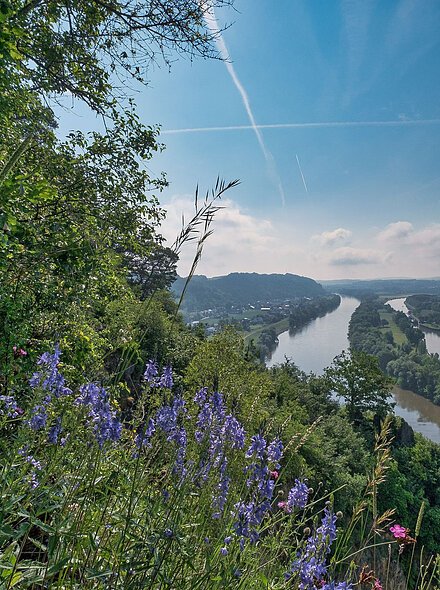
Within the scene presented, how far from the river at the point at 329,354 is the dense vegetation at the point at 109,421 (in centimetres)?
4278

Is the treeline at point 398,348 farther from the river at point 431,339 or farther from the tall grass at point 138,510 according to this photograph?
the tall grass at point 138,510

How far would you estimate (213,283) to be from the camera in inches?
5950

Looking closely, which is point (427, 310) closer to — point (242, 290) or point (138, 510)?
point (242, 290)

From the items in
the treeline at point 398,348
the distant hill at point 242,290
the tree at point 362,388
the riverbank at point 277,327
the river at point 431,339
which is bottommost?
the river at point 431,339

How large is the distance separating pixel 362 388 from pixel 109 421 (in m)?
30.1

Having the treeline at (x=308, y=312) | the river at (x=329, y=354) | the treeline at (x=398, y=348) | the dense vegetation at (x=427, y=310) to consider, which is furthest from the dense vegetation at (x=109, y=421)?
the dense vegetation at (x=427, y=310)

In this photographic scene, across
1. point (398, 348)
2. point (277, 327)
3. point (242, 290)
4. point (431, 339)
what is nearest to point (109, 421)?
point (398, 348)

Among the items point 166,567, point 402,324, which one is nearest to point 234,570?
point 166,567

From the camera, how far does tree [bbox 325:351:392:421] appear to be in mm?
27875

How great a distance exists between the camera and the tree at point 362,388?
27875mm

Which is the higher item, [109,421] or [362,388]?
[109,421]

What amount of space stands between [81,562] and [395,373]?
7251 centimetres

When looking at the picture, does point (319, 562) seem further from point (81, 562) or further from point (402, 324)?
point (402, 324)

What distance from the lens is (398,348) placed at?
80.9 m
